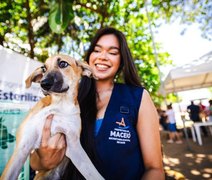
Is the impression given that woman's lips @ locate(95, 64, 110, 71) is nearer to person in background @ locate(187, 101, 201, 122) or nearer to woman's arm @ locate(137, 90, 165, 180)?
woman's arm @ locate(137, 90, 165, 180)

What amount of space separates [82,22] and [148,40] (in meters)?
4.79

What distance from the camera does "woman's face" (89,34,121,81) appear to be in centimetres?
220

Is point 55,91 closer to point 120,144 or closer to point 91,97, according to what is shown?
point 91,97

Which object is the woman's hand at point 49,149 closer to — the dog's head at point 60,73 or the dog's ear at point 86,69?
the dog's head at point 60,73

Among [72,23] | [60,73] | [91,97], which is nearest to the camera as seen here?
[60,73]

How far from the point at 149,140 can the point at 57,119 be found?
2.65 ft

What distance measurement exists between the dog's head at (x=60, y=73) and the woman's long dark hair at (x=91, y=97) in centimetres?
17

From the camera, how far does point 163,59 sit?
619 inches

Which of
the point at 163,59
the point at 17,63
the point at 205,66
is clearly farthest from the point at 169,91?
the point at 17,63

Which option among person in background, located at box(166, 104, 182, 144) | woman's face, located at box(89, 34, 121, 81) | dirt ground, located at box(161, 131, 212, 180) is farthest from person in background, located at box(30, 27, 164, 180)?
person in background, located at box(166, 104, 182, 144)

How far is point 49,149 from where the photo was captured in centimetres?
183

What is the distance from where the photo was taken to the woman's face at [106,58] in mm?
2199

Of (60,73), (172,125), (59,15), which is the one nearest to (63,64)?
(60,73)

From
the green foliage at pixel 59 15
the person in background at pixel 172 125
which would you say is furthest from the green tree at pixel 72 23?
the person in background at pixel 172 125
